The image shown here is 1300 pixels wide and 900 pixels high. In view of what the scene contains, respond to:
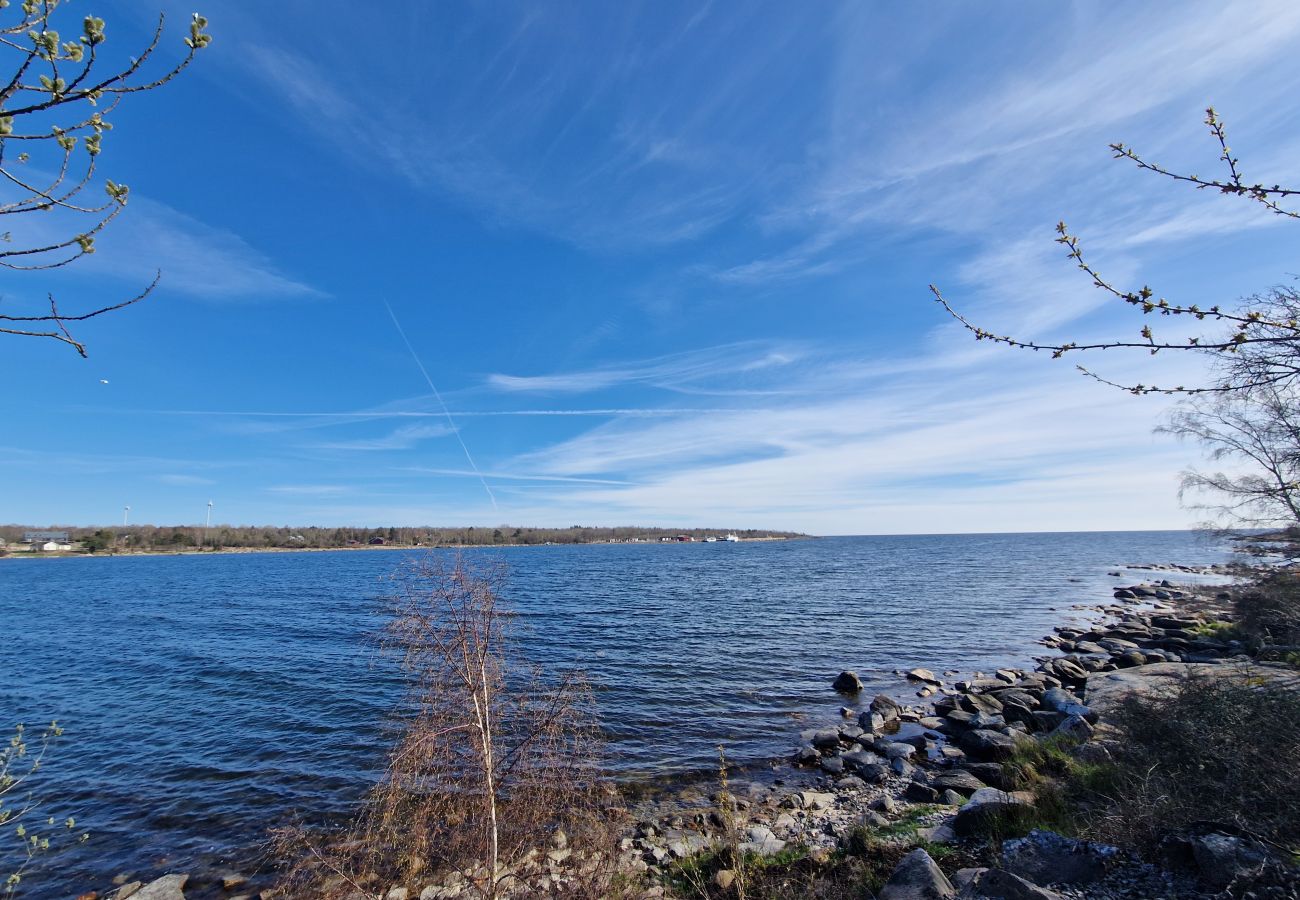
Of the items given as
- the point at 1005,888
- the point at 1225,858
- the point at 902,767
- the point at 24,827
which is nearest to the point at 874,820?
the point at 902,767

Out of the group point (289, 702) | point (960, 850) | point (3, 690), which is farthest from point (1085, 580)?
point (3, 690)

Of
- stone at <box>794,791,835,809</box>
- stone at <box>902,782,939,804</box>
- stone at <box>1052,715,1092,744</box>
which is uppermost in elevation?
stone at <box>1052,715,1092,744</box>

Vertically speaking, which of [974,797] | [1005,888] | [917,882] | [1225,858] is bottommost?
[974,797]

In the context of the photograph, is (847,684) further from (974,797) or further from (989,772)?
(974,797)

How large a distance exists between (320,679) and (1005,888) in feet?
79.9

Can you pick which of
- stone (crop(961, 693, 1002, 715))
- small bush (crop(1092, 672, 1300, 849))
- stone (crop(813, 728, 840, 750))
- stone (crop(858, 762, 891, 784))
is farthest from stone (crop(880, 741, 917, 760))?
small bush (crop(1092, 672, 1300, 849))

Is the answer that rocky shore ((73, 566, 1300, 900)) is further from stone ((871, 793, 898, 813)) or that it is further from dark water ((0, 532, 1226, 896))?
dark water ((0, 532, 1226, 896))

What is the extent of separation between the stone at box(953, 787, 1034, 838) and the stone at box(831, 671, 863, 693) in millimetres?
12148

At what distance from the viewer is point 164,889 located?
30.3 ft

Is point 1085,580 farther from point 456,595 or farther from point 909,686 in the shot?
point 456,595

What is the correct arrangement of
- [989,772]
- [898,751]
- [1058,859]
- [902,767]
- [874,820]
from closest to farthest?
[1058,859] → [874,820] → [989,772] → [902,767] → [898,751]

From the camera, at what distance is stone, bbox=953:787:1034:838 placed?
8328mm

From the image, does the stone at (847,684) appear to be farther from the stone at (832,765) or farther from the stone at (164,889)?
the stone at (164,889)

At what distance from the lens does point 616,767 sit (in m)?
13.9
